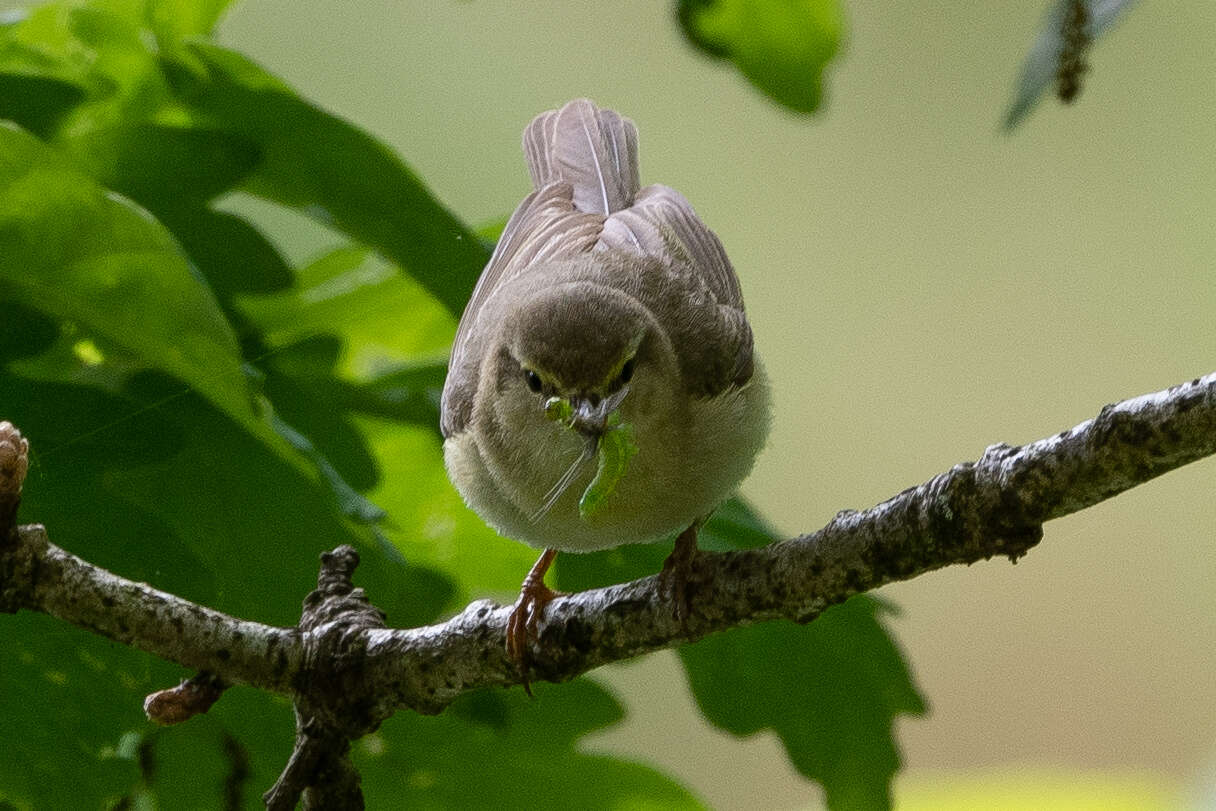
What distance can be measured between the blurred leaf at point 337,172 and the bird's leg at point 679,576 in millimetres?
421

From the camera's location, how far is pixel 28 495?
119cm

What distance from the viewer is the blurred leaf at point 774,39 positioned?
159 cm

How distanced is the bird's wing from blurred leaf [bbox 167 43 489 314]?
295 mm

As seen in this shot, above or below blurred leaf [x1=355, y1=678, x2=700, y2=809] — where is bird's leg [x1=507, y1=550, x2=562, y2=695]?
above

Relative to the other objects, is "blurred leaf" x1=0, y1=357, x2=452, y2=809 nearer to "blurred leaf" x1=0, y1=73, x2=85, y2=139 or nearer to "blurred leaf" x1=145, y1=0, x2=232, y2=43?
"blurred leaf" x1=0, y1=73, x2=85, y2=139

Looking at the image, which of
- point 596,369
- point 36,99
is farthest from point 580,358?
point 36,99

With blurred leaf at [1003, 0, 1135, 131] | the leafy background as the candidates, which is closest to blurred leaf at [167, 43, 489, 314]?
the leafy background

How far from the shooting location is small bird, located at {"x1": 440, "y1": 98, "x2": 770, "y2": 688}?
1384 mm

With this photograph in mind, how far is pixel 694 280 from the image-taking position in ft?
5.32

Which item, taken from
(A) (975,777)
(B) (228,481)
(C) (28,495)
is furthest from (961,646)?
(C) (28,495)

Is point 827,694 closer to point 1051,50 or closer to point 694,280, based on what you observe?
point 694,280

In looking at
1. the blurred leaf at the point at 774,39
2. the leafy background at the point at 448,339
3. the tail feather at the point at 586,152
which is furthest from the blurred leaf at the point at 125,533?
the blurred leaf at the point at 774,39

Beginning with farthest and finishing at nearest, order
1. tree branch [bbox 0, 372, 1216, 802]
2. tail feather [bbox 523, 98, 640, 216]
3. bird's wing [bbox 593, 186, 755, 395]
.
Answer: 1. tail feather [bbox 523, 98, 640, 216]
2. bird's wing [bbox 593, 186, 755, 395]
3. tree branch [bbox 0, 372, 1216, 802]

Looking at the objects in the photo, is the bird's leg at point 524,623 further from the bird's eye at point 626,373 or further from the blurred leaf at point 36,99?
the blurred leaf at point 36,99
